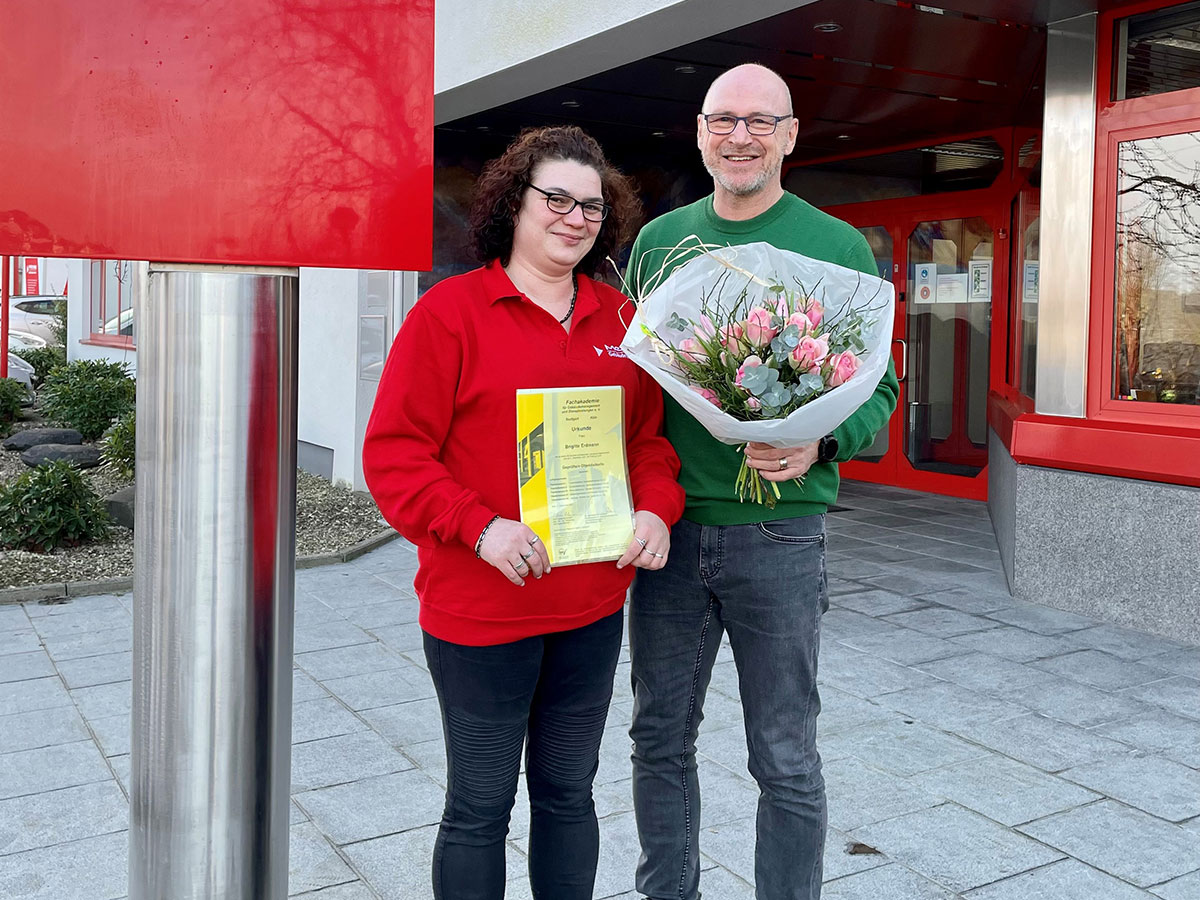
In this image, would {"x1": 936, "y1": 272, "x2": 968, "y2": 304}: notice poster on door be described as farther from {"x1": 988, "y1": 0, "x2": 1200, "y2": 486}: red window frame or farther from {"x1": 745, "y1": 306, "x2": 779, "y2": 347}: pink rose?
{"x1": 745, "y1": 306, "x2": 779, "y2": 347}: pink rose

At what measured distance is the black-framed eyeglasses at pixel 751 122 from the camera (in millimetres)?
2488

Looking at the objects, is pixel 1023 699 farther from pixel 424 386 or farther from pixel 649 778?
pixel 424 386

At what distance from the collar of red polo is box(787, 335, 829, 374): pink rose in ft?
1.45

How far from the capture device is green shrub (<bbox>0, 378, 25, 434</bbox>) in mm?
13945

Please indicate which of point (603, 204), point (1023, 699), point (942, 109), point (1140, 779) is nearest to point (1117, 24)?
point (942, 109)

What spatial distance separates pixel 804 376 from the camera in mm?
2244

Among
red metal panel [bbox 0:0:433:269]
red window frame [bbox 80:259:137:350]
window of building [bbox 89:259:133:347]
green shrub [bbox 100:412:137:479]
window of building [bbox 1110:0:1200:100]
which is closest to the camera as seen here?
red metal panel [bbox 0:0:433:269]

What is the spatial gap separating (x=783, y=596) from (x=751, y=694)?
0.25 metres

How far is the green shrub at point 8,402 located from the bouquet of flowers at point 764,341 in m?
13.3

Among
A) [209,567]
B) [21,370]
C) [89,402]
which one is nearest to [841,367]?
[209,567]

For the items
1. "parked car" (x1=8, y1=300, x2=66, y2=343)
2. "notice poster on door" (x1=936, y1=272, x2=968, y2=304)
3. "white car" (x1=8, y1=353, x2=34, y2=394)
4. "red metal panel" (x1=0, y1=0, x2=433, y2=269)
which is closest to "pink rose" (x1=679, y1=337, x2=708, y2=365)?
"red metal panel" (x1=0, y1=0, x2=433, y2=269)

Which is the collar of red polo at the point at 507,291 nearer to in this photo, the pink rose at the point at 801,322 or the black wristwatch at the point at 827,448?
the pink rose at the point at 801,322

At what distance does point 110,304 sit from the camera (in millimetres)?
21844

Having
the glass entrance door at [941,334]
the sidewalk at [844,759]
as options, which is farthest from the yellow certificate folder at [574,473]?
the glass entrance door at [941,334]
